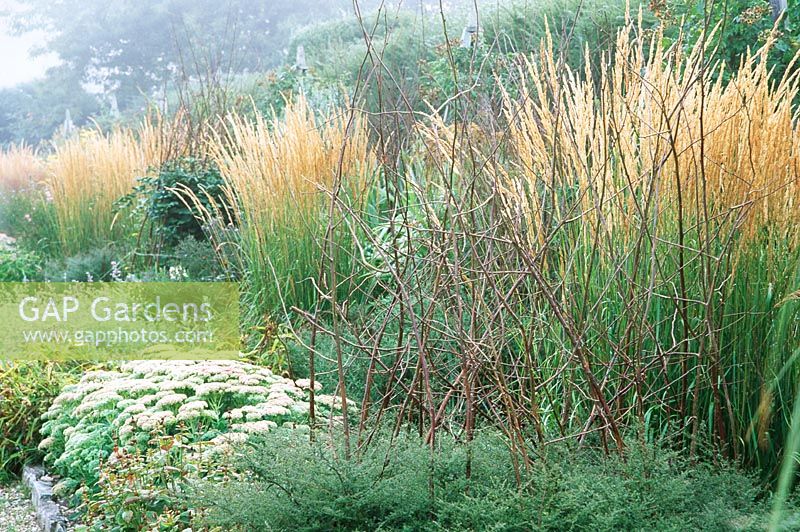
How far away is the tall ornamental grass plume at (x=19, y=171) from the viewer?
39.4ft

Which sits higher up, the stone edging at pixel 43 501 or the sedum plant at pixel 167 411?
the sedum plant at pixel 167 411

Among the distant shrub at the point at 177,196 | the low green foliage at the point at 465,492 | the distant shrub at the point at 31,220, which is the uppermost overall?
the low green foliage at the point at 465,492

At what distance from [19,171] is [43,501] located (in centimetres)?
1028

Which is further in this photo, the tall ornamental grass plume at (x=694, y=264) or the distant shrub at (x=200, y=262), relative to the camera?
the distant shrub at (x=200, y=262)

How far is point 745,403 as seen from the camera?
2658 mm

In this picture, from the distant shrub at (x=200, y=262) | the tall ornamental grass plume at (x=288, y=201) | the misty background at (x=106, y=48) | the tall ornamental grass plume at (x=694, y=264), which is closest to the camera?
the tall ornamental grass plume at (x=694, y=264)

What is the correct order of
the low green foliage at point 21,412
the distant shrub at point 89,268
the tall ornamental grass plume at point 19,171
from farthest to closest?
the tall ornamental grass plume at point 19,171 → the distant shrub at point 89,268 → the low green foliage at point 21,412

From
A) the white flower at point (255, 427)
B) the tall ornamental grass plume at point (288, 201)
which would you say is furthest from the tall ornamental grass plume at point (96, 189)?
the white flower at point (255, 427)

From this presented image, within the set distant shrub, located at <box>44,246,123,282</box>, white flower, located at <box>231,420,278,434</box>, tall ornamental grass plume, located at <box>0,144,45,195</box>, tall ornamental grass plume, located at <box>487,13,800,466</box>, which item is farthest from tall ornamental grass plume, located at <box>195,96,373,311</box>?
tall ornamental grass plume, located at <box>0,144,45,195</box>

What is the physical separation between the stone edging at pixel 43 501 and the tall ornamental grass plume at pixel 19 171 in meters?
8.41

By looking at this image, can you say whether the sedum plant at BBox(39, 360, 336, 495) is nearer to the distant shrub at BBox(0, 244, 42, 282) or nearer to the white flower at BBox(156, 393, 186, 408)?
the white flower at BBox(156, 393, 186, 408)

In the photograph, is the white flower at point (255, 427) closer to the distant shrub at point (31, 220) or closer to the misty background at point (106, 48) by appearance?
the distant shrub at point (31, 220)

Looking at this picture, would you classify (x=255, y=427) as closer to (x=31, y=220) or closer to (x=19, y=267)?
(x=19, y=267)

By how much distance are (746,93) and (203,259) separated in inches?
161
